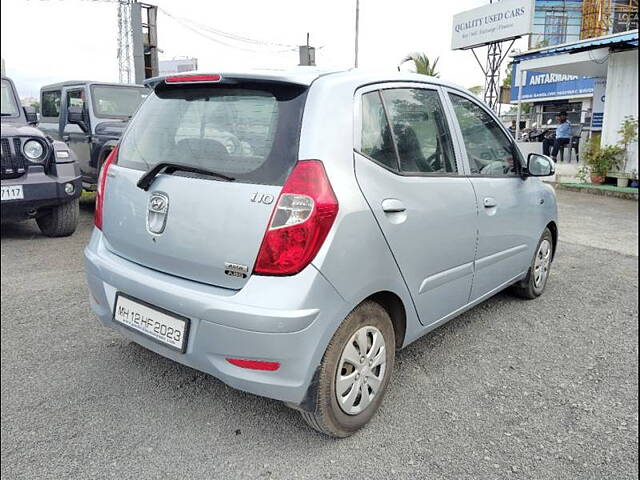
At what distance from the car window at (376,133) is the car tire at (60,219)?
15.4ft

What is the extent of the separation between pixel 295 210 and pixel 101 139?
6.64 meters

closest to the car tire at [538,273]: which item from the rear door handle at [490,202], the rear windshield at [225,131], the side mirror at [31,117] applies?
the rear door handle at [490,202]

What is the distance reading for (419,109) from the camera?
2.80 m

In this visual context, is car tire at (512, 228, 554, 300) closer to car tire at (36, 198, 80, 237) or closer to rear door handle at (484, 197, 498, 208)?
rear door handle at (484, 197, 498, 208)

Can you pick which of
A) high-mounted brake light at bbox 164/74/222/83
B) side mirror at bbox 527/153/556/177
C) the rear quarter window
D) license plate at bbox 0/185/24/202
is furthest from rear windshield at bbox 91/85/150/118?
side mirror at bbox 527/153/556/177

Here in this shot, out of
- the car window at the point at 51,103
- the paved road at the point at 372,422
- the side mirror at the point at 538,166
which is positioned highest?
the car window at the point at 51,103

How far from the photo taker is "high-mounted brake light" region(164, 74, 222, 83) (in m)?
2.35

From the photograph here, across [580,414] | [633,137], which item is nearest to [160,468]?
[580,414]

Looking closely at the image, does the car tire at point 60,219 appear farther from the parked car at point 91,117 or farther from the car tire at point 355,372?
the car tire at point 355,372

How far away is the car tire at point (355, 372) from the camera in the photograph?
2197mm

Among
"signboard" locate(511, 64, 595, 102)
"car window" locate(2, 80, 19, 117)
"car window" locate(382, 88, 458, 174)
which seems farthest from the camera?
"signboard" locate(511, 64, 595, 102)

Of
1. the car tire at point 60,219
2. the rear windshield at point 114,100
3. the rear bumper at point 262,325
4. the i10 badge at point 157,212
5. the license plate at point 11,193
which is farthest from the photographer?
the rear windshield at point 114,100

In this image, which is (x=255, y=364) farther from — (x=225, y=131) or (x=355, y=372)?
(x=225, y=131)

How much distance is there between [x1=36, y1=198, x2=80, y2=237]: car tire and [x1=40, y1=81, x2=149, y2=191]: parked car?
61.2 inches
